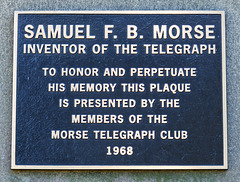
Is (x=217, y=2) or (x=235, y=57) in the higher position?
(x=217, y=2)

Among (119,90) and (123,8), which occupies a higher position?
(123,8)

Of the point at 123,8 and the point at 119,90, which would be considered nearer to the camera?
the point at 119,90

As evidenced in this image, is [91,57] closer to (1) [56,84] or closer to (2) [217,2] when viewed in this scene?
(1) [56,84]

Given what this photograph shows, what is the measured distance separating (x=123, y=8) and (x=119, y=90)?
0.91 m

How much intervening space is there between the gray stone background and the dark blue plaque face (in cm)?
12

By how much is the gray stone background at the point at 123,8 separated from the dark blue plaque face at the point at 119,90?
12cm

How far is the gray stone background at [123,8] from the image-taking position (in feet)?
14.9

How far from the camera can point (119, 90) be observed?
4574 millimetres

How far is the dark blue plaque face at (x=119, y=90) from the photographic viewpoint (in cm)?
449

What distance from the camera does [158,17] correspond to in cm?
465

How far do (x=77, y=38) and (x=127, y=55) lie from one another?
56 cm

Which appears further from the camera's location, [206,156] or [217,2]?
[217,2]

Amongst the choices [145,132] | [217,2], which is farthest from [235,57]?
[145,132]

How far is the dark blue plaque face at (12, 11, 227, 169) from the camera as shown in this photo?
14.7 ft
